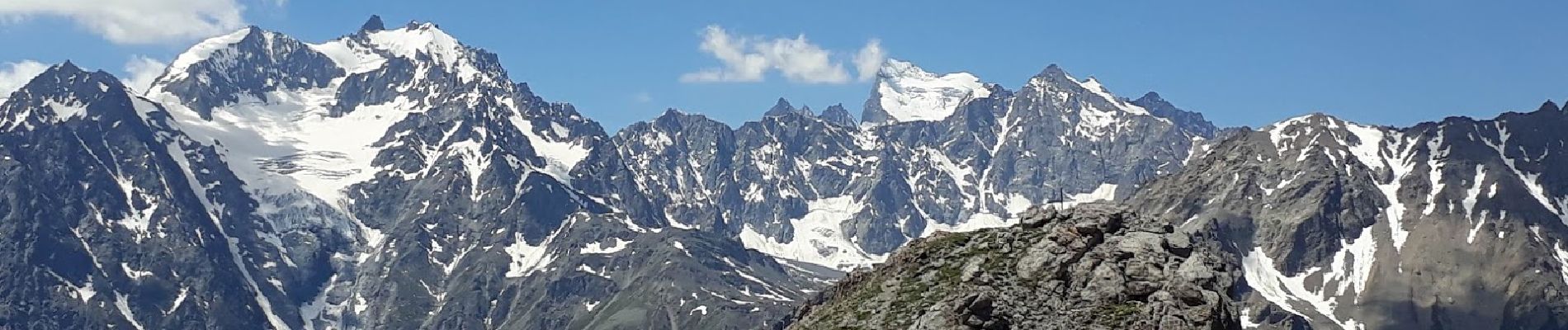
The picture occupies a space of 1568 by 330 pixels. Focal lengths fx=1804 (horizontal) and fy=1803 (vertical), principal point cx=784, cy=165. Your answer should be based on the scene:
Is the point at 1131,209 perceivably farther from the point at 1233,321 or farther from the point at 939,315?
the point at 939,315

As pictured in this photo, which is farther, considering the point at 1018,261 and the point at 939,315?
the point at 1018,261

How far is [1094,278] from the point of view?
299ft

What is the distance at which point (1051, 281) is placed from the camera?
92.8 m

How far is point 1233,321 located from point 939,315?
1601 centimetres

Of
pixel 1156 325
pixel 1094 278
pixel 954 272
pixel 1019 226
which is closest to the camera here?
pixel 1156 325

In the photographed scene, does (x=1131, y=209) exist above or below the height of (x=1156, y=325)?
above

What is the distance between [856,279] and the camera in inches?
4461

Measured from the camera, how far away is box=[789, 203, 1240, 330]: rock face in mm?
87188

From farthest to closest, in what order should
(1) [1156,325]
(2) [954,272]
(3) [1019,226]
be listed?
(3) [1019,226]
(2) [954,272]
(1) [1156,325]

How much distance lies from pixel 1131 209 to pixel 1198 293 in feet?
70.3

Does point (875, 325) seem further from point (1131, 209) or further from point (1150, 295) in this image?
point (1131, 209)

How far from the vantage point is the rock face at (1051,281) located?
8719cm

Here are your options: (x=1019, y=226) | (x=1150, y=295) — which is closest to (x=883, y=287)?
(x=1019, y=226)

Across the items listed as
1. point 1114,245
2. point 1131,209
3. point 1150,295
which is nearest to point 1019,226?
point 1131,209
